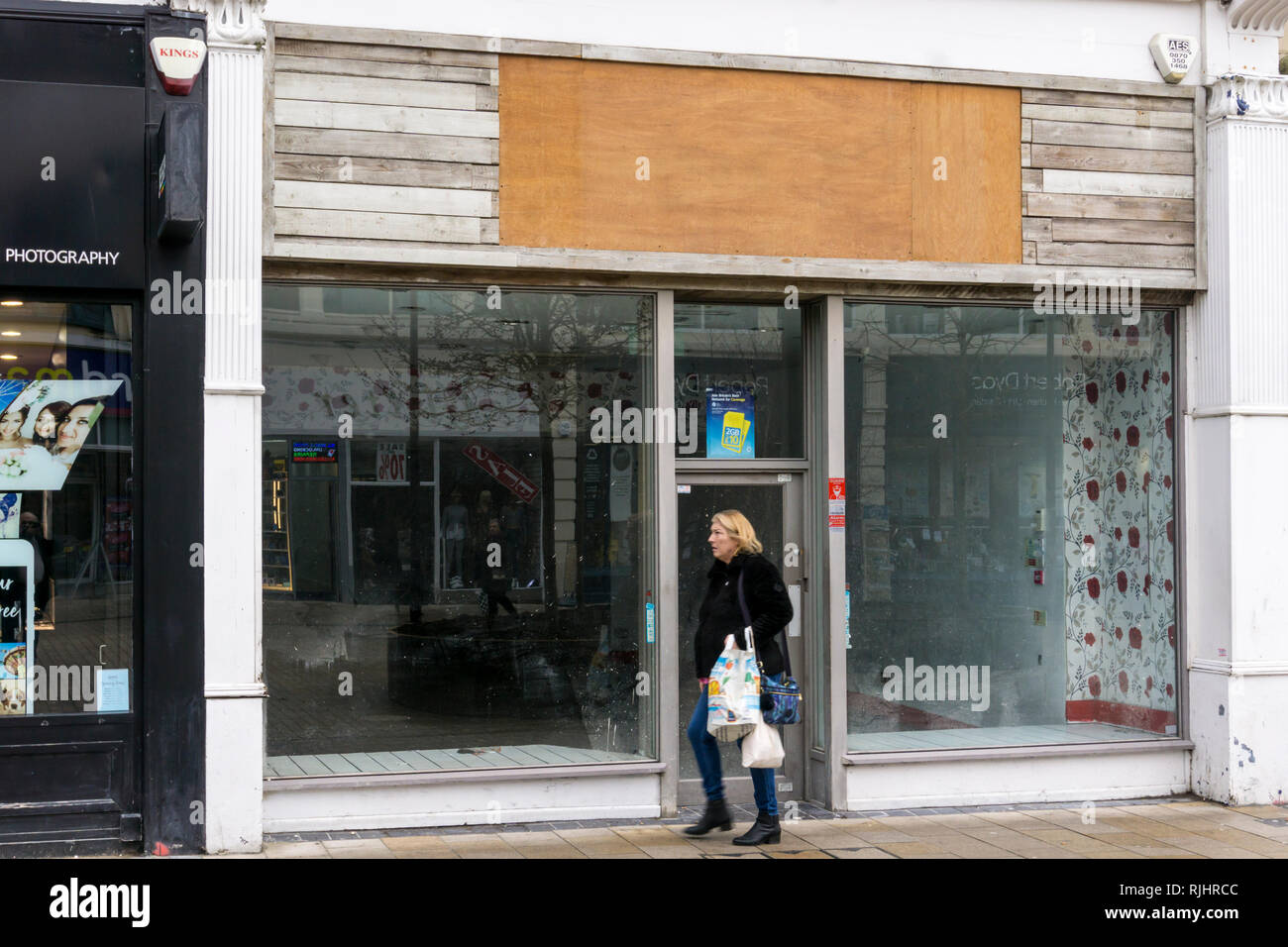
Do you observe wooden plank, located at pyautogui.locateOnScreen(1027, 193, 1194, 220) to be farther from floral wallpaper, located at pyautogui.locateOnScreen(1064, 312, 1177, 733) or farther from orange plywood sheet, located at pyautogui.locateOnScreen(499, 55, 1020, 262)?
floral wallpaper, located at pyautogui.locateOnScreen(1064, 312, 1177, 733)

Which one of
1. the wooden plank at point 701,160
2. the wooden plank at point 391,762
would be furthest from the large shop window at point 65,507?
the wooden plank at point 701,160

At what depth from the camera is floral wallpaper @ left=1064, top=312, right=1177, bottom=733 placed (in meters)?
9.49

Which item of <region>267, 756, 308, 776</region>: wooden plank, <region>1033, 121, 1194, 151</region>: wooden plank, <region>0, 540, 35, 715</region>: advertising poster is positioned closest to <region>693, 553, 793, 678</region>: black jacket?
<region>267, 756, 308, 776</region>: wooden plank

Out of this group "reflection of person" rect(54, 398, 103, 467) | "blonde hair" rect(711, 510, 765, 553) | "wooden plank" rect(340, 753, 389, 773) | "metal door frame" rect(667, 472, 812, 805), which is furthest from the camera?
"metal door frame" rect(667, 472, 812, 805)

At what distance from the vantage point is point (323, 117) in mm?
7957

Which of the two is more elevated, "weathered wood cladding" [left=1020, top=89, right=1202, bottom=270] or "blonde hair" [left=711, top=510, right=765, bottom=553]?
"weathered wood cladding" [left=1020, top=89, right=1202, bottom=270]

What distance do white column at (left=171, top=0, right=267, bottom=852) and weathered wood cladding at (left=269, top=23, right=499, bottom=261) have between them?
202 millimetres

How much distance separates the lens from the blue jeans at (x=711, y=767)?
774 centimetres

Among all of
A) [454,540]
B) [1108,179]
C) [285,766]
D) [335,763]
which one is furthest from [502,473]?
[1108,179]

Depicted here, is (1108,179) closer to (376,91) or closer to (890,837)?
(890,837)

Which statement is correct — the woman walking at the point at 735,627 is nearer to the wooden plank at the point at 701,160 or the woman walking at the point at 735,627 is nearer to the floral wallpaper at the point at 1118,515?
the wooden plank at the point at 701,160

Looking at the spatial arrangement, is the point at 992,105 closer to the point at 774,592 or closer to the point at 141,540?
the point at 774,592

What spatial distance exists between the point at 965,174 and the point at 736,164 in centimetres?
157
